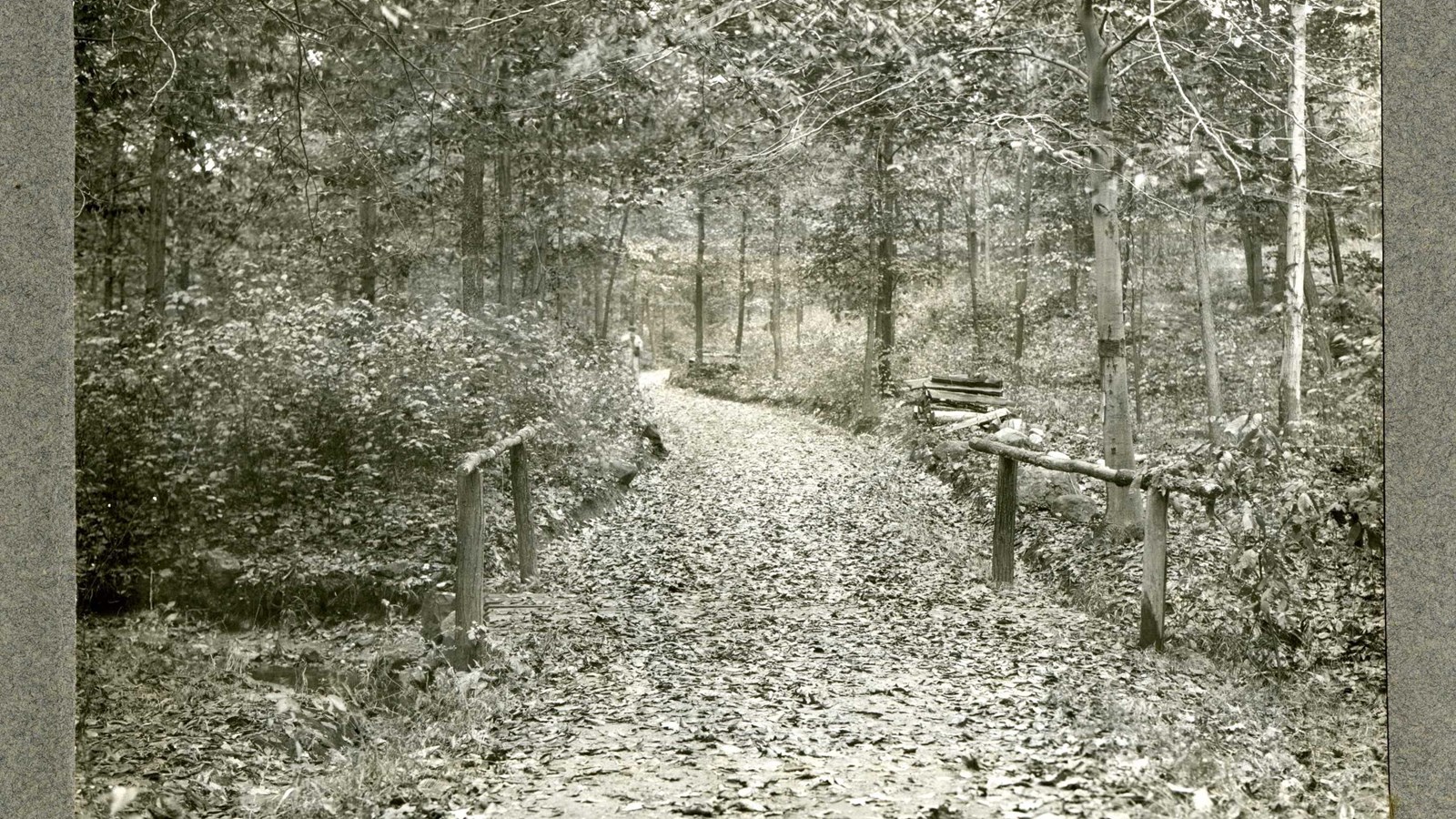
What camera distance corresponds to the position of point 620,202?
5.39m

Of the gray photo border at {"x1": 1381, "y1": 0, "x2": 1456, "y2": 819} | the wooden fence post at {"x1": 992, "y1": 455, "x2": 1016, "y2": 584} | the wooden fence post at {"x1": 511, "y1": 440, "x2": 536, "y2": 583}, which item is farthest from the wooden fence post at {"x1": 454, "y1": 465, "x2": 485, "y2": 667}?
the gray photo border at {"x1": 1381, "y1": 0, "x2": 1456, "y2": 819}

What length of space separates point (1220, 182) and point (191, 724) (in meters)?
5.67

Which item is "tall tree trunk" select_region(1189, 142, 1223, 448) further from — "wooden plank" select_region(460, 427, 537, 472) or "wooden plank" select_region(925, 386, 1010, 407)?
"wooden plank" select_region(460, 427, 537, 472)

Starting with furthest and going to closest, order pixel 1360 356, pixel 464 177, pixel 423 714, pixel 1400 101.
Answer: pixel 464 177
pixel 423 714
pixel 1360 356
pixel 1400 101

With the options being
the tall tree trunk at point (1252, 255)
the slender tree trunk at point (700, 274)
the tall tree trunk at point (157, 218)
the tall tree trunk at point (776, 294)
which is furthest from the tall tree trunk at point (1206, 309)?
the tall tree trunk at point (157, 218)

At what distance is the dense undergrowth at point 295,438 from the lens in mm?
5492

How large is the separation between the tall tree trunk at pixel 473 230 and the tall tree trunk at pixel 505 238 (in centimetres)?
10

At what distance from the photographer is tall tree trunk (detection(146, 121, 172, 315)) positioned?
4.40 m

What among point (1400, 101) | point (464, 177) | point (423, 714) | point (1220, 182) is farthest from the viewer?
point (464, 177)

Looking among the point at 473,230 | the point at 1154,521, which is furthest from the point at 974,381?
the point at 473,230

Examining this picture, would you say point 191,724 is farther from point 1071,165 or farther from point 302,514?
point 1071,165

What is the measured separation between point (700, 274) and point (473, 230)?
1.61 m

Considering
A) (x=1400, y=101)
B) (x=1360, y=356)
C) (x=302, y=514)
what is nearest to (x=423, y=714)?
(x=302, y=514)

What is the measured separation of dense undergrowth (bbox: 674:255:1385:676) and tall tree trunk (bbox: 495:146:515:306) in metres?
1.65
